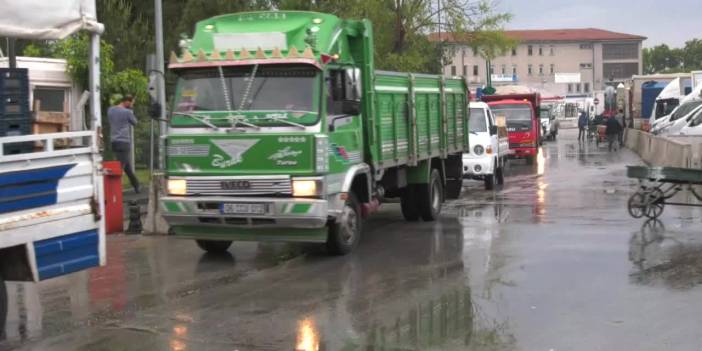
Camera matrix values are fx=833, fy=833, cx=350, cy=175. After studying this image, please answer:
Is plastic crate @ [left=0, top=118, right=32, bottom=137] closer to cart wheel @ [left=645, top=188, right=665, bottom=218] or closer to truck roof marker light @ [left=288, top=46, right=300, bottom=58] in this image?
truck roof marker light @ [left=288, top=46, right=300, bottom=58]

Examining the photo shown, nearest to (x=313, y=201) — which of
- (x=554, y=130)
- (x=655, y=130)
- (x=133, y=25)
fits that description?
(x=133, y=25)

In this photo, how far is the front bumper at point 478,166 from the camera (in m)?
19.4

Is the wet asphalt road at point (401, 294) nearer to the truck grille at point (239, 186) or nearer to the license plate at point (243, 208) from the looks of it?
the license plate at point (243, 208)

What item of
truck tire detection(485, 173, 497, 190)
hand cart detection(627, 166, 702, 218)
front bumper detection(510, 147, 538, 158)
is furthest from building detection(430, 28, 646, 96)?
hand cart detection(627, 166, 702, 218)

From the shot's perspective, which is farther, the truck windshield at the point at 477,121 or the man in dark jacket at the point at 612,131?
the man in dark jacket at the point at 612,131

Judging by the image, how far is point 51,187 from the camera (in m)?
6.49

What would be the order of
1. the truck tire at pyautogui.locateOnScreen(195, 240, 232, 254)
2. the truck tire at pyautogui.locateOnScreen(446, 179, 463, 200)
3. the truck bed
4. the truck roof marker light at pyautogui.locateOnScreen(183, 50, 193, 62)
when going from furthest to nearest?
the truck tire at pyautogui.locateOnScreen(446, 179, 463, 200) < the truck bed < the truck tire at pyautogui.locateOnScreen(195, 240, 232, 254) < the truck roof marker light at pyautogui.locateOnScreen(183, 50, 193, 62)

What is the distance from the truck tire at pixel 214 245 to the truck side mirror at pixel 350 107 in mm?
2418

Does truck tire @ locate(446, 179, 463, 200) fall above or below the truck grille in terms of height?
below

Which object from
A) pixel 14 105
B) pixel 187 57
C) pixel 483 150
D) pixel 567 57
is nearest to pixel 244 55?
pixel 187 57

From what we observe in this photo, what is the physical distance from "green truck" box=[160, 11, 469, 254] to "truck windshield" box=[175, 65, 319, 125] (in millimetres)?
12

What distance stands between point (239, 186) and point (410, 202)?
4.79 metres

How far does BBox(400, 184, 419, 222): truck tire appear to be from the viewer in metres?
13.7

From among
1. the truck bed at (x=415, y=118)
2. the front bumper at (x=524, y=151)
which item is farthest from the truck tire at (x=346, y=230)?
the front bumper at (x=524, y=151)
